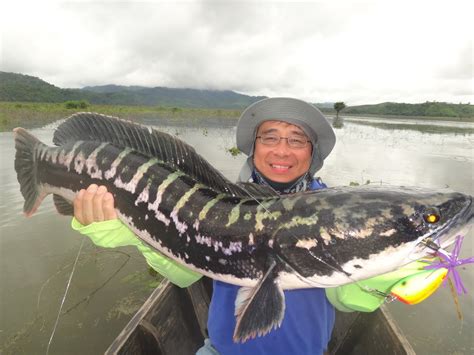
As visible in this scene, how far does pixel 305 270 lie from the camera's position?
2.21 meters

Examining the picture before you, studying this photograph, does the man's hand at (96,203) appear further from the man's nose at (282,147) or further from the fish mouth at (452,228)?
the fish mouth at (452,228)

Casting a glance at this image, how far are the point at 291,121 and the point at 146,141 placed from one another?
1.69 metres

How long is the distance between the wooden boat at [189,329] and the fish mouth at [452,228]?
204 centimetres

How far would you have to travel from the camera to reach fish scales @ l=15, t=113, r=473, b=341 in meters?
2.01

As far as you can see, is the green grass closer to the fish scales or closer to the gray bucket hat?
the fish scales

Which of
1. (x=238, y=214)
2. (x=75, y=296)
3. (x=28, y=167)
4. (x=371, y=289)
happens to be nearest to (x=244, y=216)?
(x=238, y=214)

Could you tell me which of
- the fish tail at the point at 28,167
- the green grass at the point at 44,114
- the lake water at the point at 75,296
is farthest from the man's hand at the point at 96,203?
the green grass at the point at 44,114

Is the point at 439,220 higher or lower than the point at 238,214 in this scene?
higher

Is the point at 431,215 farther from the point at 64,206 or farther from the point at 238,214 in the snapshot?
the point at 64,206

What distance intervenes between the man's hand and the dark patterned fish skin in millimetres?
73

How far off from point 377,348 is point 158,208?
358 cm

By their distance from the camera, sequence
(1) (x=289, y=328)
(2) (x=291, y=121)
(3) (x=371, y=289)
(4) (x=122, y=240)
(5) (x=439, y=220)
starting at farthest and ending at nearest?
1. (2) (x=291, y=121)
2. (4) (x=122, y=240)
3. (1) (x=289, y=328)
4. (3) (x=371, y=289)
5. (5) (x=439, y=220)

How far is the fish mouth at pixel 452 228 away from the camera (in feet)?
6.34

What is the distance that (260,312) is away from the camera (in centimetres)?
Result: 217
